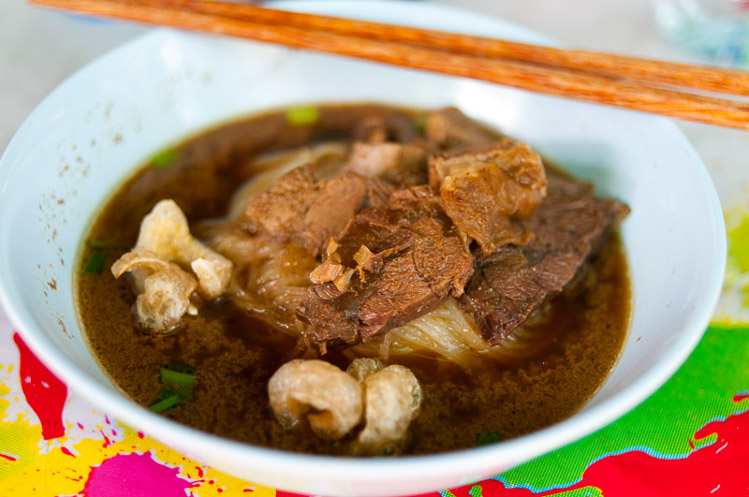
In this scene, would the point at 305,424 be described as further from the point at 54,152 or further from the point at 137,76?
the point at 137,76

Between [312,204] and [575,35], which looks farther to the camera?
[575,35]

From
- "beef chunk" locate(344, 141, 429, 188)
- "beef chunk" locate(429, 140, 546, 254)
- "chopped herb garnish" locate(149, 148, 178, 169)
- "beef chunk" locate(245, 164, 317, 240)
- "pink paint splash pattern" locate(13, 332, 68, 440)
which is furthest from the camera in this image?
"chopped herb garnish" locate(149, 148, 178, 169)

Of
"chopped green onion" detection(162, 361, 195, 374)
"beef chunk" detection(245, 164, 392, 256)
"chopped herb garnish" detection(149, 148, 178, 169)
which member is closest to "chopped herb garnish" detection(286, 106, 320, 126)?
"chopped herb garnish" detection(149, 148, 178, 169)

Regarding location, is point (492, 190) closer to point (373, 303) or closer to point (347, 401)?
point (373, 303)

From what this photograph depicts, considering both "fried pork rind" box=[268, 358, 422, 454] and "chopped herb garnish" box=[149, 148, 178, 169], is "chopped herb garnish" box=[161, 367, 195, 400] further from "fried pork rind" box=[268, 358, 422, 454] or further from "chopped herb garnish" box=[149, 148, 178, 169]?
"chopped herb garnish" box=[149, 148, 178, 169]

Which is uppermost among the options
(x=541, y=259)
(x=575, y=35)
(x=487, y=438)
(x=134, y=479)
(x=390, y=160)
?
(x=575, y=35)

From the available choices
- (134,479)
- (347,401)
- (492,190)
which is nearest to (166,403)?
(134,479)
